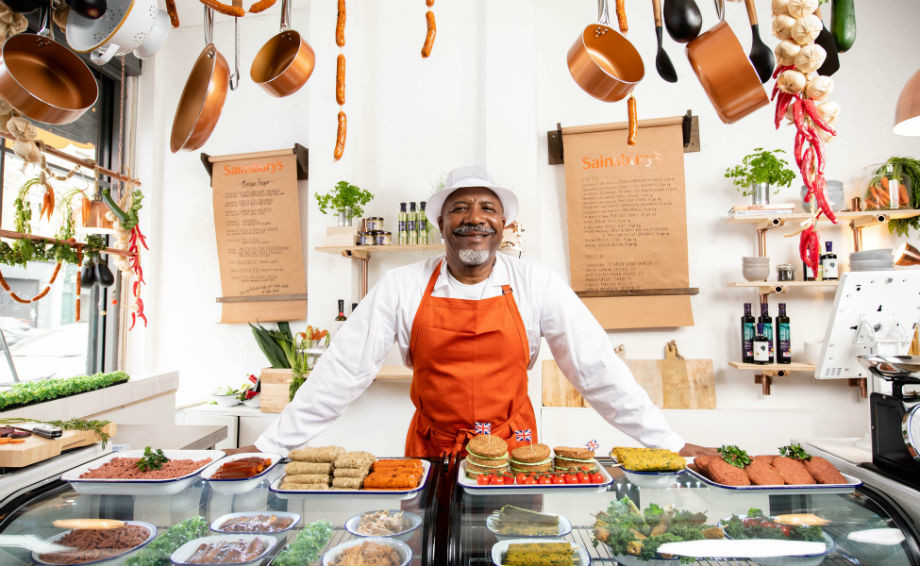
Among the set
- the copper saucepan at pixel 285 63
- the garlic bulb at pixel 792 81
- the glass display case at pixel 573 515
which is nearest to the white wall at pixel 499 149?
the copper saucepan at pixel 285 63

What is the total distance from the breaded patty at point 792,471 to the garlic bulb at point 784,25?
1.16 m

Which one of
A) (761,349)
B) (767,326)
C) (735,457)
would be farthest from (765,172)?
(735,457)

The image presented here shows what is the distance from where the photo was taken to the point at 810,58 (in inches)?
50.2

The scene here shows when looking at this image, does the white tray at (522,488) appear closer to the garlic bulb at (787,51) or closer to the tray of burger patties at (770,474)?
the tray of burger patties at (770,474)

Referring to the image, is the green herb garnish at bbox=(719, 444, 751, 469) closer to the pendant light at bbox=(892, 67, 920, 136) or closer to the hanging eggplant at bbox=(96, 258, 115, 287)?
the pendant light at bbox=(892, 67, 920, 136)

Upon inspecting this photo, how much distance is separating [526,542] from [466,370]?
3.79ft

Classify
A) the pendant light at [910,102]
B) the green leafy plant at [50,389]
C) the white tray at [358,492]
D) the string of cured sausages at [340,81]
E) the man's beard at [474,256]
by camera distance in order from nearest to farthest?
the white tray at [358,492] < the string of cured sausages at [340,81] < the pendant light at [910,102] < the man's beard at [474,256] < the green leafy plant at [50,389]

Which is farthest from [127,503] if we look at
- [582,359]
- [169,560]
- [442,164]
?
[442,164]

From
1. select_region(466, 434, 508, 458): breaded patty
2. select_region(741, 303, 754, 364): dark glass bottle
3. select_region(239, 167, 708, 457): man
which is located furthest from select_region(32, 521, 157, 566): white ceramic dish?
select_region(741, 303, 754, 364): dark glass bottle

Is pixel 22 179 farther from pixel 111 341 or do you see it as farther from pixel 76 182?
pixel 111 341

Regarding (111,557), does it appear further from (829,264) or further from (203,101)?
(829,264)

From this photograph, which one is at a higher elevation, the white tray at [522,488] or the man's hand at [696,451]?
the white tray at [522,488]

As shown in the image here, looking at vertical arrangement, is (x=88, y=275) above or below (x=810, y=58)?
below

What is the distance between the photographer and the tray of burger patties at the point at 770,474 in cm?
120
